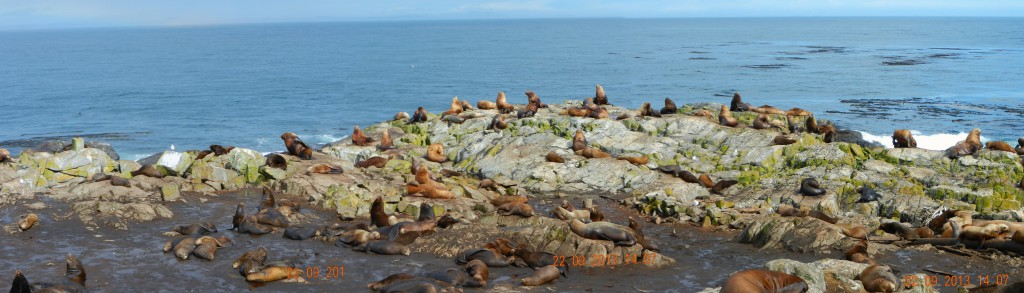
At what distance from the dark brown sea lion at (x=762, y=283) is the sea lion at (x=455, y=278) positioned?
3231 mm

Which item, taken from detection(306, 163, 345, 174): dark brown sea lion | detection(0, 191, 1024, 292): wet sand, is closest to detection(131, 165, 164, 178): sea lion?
detection(0, 191, 1024, 292): wet sand

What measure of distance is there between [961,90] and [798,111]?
31053 millimetres

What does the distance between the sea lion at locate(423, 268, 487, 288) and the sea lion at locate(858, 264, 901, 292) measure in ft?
14.2

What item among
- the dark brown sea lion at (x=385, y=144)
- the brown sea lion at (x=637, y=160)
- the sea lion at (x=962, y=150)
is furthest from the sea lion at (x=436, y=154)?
the sea lion at (x=962, y=150)

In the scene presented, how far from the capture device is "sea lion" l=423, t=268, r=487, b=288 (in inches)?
401

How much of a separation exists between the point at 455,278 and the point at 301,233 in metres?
3.68

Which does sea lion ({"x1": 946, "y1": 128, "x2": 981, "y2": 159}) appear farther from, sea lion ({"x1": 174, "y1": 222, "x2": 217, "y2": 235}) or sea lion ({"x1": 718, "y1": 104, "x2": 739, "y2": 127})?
sea lion ({"x1": 174, "y1": 222, "x2": 217, "y2": 235})

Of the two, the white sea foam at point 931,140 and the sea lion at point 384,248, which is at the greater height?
the sea lion at point 384,248

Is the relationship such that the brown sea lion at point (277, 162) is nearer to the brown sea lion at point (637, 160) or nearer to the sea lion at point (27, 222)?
the sea lion at point (27, 222)

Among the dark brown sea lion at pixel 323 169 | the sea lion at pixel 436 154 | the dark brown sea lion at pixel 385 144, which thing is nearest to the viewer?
the dark brown sea lion at pixel 323 169

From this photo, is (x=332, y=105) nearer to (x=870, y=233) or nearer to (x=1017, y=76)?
(x=870, y=233)

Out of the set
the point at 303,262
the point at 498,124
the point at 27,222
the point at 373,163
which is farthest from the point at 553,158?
the point at 27,222

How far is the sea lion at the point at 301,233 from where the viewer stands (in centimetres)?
1289

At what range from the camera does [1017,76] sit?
58.9 meters
